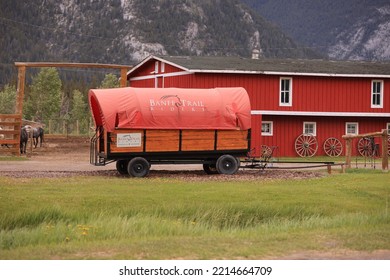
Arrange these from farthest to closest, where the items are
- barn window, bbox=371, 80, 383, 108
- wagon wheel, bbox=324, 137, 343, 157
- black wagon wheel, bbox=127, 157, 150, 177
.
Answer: barn window, bbox=371, 80, 383, 108 < wagon wheel, bbox=324, 137, 343, 157 < black wagon wheel, bbox=127, 157, 150, 177

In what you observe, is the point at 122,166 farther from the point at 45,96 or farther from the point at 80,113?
the point at 80,113

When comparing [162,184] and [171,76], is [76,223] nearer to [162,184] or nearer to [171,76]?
[162,184]

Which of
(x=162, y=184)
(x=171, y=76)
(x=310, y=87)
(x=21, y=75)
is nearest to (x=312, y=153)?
(x=310, y=87)

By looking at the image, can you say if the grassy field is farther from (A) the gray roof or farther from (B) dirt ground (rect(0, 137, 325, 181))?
(A) the gray roof

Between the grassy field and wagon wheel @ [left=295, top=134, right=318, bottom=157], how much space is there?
20231 mm

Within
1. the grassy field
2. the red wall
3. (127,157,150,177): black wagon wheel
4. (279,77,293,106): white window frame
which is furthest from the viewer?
the red wall

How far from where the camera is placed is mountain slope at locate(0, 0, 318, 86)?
157 meters

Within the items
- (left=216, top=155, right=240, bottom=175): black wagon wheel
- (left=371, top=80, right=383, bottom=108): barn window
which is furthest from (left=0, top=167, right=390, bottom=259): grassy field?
(left=371, top=80, right=383, bottom=108): barn window

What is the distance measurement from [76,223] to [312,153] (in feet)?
103

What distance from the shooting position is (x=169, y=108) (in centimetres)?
2755

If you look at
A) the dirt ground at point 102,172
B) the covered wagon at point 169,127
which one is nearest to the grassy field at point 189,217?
the dirt ground at point 102,172

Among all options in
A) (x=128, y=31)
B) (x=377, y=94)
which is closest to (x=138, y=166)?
(x=377, y=94)

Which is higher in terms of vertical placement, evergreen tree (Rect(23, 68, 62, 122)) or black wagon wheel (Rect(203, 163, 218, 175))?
evergreen tree (Rect(23, 68, 62, 122))

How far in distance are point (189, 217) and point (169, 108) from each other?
934 centimetres
